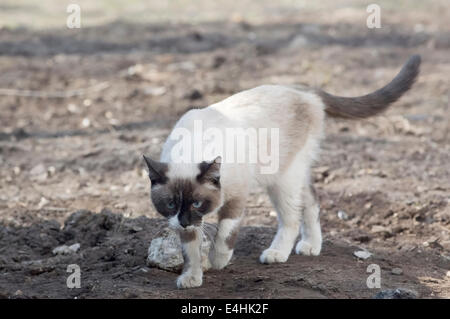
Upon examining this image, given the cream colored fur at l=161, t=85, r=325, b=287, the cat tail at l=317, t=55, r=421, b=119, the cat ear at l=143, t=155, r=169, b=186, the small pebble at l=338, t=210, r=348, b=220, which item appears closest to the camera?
the cat ear at l=143, t=155, r=169, b=186

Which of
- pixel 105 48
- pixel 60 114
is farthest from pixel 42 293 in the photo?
pixel 105 48

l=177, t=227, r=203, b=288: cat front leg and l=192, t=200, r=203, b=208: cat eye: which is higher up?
l=192, t=200, r=203, b=208: cat eye

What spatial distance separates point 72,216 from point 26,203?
1.01 m

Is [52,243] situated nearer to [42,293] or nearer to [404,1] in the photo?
[42,293]

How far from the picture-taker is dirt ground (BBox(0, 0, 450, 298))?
5012mm

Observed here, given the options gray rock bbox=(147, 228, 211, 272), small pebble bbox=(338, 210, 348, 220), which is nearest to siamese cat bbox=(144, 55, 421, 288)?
gray rock bbox=(147, 228, 211, 272)

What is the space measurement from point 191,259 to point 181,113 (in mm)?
4319

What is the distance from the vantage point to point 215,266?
5.05 metres

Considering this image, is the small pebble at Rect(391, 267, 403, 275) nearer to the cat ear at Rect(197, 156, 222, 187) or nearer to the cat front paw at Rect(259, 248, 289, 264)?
the cat front paw at Rect(259, 248, 289, 264)

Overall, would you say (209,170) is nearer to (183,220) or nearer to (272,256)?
(183,220)

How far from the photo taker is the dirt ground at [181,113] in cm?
501

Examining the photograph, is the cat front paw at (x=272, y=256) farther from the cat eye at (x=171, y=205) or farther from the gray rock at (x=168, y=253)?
the cat eye at (x=171, y=205)

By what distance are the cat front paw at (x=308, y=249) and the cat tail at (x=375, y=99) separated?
3.29 ft
